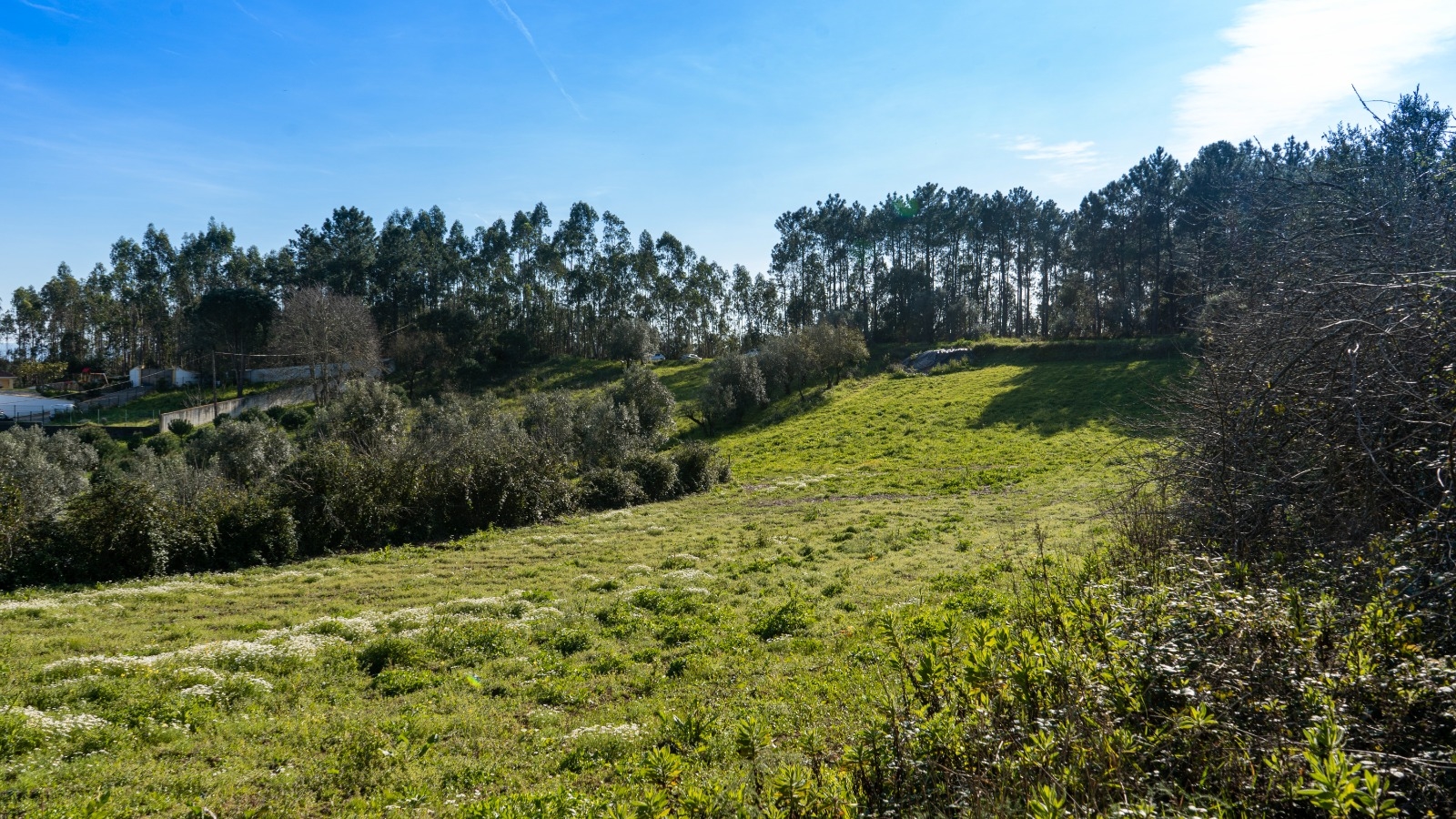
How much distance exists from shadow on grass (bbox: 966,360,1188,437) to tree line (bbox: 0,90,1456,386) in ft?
31.6

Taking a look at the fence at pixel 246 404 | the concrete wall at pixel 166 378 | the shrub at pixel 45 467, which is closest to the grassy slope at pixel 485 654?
the shrub at pixel 45 467

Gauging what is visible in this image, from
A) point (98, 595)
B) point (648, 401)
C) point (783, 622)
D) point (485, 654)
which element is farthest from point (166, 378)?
point (783, 622)

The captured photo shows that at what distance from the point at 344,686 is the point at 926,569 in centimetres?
1051

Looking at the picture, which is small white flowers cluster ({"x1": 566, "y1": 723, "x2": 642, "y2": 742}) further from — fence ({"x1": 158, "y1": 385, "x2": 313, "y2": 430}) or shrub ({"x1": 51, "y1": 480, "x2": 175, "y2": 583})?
fence ({"x1": 158, "y1": 385, "x2": 313, "y2": 430})

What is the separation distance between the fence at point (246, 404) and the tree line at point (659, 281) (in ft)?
34.4

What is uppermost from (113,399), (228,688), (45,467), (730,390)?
(113,399)

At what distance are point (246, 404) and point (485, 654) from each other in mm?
61843

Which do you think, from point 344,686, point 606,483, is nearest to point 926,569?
point 344,686

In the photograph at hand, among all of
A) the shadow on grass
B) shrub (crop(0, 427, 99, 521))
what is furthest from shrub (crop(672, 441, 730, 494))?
shrub (crop(0, 427, 99, 521))

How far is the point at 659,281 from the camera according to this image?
9238 cm

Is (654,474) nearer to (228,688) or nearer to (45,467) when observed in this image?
(228,688)

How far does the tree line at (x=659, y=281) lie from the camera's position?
6756 centimetres

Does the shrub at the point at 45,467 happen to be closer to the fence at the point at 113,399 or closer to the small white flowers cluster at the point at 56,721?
the small white flowers cluster at the point at 56,721

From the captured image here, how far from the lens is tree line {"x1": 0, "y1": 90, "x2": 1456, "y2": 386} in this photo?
67.6 m
